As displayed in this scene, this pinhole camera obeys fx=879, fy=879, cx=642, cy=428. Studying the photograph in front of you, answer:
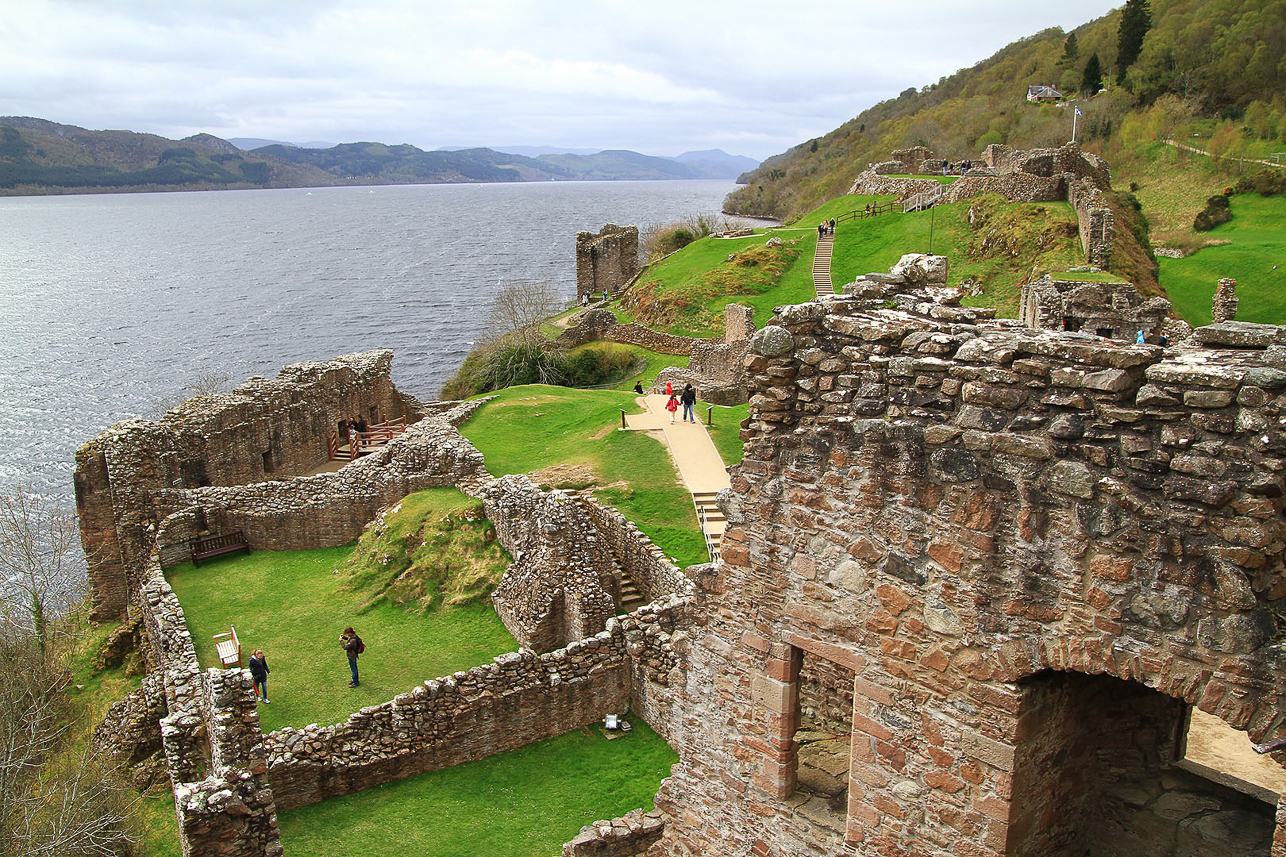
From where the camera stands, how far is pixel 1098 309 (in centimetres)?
2159

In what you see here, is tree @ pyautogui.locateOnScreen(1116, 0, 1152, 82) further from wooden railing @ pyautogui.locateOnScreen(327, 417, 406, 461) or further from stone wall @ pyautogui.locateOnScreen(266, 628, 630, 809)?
stone wall @ pyautogui.locateOnScreen(266, 628, 630, 809)

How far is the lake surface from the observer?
2365 inches

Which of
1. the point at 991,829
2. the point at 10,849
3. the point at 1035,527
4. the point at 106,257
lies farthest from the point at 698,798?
the point at 106,257

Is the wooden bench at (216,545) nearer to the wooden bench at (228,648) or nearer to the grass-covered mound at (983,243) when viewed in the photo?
the wooden bench at (228,648)

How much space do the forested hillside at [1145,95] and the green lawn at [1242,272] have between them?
11.2m

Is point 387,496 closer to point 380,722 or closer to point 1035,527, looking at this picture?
point 380,722

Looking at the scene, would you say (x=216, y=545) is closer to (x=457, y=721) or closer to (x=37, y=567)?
(x=457, y=721)

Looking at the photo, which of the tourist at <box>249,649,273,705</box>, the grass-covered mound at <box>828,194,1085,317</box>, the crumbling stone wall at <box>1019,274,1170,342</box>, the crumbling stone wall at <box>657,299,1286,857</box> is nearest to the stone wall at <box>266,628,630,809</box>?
the tourist at <box>249,649,273,705</box>

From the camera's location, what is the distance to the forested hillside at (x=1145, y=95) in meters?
60.3

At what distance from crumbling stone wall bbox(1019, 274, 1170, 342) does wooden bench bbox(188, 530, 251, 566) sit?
834 inches

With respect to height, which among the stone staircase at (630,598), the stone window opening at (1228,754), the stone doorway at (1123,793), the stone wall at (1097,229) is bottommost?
the stone staircase at (630,598)

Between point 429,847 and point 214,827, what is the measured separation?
3.44 m

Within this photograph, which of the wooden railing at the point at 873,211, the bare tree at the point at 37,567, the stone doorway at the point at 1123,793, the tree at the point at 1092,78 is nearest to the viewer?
the stone doorway at the point at 1123,793

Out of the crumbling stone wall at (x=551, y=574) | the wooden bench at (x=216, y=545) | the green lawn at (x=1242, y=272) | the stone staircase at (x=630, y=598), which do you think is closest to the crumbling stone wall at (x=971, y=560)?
the crumbling stone wall at (x=551, y=574)
